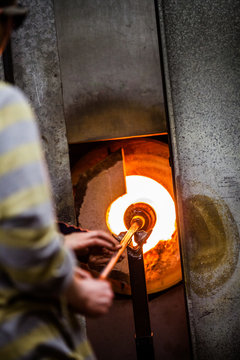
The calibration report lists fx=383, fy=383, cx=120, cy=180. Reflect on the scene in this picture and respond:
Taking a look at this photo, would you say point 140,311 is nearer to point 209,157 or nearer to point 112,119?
point 209,157

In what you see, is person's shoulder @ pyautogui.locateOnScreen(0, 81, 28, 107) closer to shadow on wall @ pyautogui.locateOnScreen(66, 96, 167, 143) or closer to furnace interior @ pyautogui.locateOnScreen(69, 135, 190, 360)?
shadow on wall @ pyautogui.locateOnScreen(66, 96, 167, 143)

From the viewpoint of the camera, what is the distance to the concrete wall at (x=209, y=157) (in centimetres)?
303

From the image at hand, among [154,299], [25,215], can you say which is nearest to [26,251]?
[25,215]

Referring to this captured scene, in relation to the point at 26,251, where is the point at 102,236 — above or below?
below

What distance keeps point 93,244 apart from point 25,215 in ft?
3.24

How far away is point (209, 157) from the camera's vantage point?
3051mm

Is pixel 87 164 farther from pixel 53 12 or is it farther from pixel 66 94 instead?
pixel 53 12

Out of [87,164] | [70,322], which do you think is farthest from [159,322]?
[70,322]

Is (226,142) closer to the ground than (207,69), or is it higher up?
closer to the ground

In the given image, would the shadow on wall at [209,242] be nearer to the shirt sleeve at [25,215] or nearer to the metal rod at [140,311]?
the metal rod at [140,311]

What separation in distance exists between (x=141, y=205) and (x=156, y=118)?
79cm

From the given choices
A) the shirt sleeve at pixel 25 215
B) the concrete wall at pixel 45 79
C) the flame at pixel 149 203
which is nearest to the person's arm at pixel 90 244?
the shirt sleeve at pixel 25 215

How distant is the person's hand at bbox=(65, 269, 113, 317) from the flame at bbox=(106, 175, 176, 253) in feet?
7.36

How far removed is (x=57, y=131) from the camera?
10.7 ft
